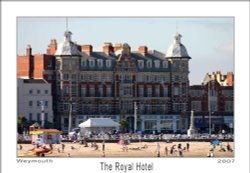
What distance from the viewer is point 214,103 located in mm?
64625

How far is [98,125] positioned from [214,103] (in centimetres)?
1152

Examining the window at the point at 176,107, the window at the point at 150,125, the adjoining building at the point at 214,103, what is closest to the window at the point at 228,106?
the adjoining building at the point at 214,103

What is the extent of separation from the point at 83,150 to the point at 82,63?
57.4 ft

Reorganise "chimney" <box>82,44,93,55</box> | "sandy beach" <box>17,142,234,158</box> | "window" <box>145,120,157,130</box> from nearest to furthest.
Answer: "sandy beach" <box>17,142,234,158</box> → "chimney" <box>82,44,93,55</box> → "window" <box>145,120,157,130</box>

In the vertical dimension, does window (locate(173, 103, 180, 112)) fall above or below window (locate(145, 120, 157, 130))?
above

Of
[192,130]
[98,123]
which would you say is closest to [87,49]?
[98,123]

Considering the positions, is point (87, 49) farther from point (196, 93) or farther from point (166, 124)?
point (196, 93)

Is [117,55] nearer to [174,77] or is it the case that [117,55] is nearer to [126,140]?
[174,77]

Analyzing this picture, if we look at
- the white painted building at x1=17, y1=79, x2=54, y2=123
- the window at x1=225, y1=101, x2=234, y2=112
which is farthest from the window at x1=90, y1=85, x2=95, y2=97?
the window at x1=225, y1=101, x2=234, y2=112

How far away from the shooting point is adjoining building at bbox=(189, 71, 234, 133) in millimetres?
62744

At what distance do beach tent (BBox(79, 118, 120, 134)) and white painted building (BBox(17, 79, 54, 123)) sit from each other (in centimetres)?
306

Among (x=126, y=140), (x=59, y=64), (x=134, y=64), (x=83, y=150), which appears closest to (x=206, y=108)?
(x=134, y=64)

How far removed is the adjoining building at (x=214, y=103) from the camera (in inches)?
2470

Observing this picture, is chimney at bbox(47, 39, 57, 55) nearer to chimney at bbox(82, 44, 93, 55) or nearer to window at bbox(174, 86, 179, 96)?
chimney at bbox(82, 44, 93, 55)
